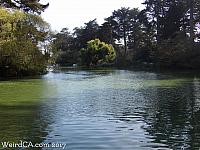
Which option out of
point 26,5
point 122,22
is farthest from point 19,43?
point 122,22

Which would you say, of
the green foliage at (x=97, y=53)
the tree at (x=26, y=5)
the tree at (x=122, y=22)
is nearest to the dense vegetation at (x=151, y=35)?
the tree at (x=122, y=22)

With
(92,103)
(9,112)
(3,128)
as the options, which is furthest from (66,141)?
(92,103)

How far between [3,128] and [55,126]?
5.55ft

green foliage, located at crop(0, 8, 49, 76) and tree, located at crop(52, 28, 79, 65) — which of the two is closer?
green foliage, located at crop(0, 8, 49, 76)

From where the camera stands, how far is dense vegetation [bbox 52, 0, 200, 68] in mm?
60231

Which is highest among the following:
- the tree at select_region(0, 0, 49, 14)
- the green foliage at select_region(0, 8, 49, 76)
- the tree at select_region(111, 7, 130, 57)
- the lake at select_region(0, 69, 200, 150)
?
the tree at select_region(111, 7, 130, 57)

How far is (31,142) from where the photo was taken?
1130 cm

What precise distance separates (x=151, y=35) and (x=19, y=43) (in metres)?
44.4

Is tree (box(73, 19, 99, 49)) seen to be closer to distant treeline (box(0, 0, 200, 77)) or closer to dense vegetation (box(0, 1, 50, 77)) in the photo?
distant treeline (box(0, 0, 200, 77))

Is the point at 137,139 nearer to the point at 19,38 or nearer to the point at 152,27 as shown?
the point at 19,38

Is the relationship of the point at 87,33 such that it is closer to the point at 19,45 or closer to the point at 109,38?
the point at 109,38

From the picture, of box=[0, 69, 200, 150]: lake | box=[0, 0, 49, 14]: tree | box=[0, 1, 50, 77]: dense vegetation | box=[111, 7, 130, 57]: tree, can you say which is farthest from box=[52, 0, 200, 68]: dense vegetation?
box=[0, 69, 200, 150]: lake

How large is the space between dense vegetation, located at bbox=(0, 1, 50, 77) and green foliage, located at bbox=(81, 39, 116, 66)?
37986 millimetres

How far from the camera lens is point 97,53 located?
85625mm
